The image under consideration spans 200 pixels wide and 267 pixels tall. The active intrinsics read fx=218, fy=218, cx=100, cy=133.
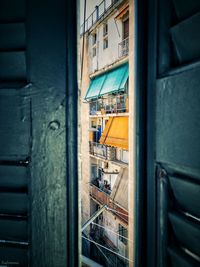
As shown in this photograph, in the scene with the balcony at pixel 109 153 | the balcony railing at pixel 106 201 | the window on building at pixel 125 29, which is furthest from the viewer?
the balcony at pixel 109 153

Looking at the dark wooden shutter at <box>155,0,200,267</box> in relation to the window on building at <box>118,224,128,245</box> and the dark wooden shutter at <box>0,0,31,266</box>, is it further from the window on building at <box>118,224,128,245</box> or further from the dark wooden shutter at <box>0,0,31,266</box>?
the window on building at <box>118,224,128,245</box>

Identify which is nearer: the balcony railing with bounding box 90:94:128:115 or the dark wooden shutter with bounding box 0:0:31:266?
the dark wooden shutter with bounding box 0:0:31:266

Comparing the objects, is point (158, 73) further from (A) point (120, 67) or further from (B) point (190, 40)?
(A) point (120, 67)

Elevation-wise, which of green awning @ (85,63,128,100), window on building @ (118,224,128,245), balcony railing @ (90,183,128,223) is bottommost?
window on building @ (118,224,128,245)

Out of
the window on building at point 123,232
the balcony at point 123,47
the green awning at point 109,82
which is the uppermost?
the balcony at point 123,47

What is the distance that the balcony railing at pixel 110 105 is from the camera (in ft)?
25.7

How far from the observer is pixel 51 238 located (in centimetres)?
90

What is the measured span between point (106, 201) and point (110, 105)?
3.86 meters

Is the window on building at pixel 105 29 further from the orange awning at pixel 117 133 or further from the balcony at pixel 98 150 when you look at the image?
the balcony at pixel 98 150

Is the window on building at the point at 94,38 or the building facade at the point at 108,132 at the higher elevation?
the window on building at the point at 94,38

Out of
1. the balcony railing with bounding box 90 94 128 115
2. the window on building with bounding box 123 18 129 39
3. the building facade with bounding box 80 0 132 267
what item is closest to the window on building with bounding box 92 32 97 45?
the building facade with bounding box 80 0 132 267

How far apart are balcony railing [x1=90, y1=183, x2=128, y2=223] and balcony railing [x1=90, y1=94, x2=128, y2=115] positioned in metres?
3.33

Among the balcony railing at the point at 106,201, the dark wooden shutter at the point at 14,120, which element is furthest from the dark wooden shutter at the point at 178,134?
the balcony railing at the point at 106,201

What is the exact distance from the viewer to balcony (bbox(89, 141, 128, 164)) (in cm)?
842
